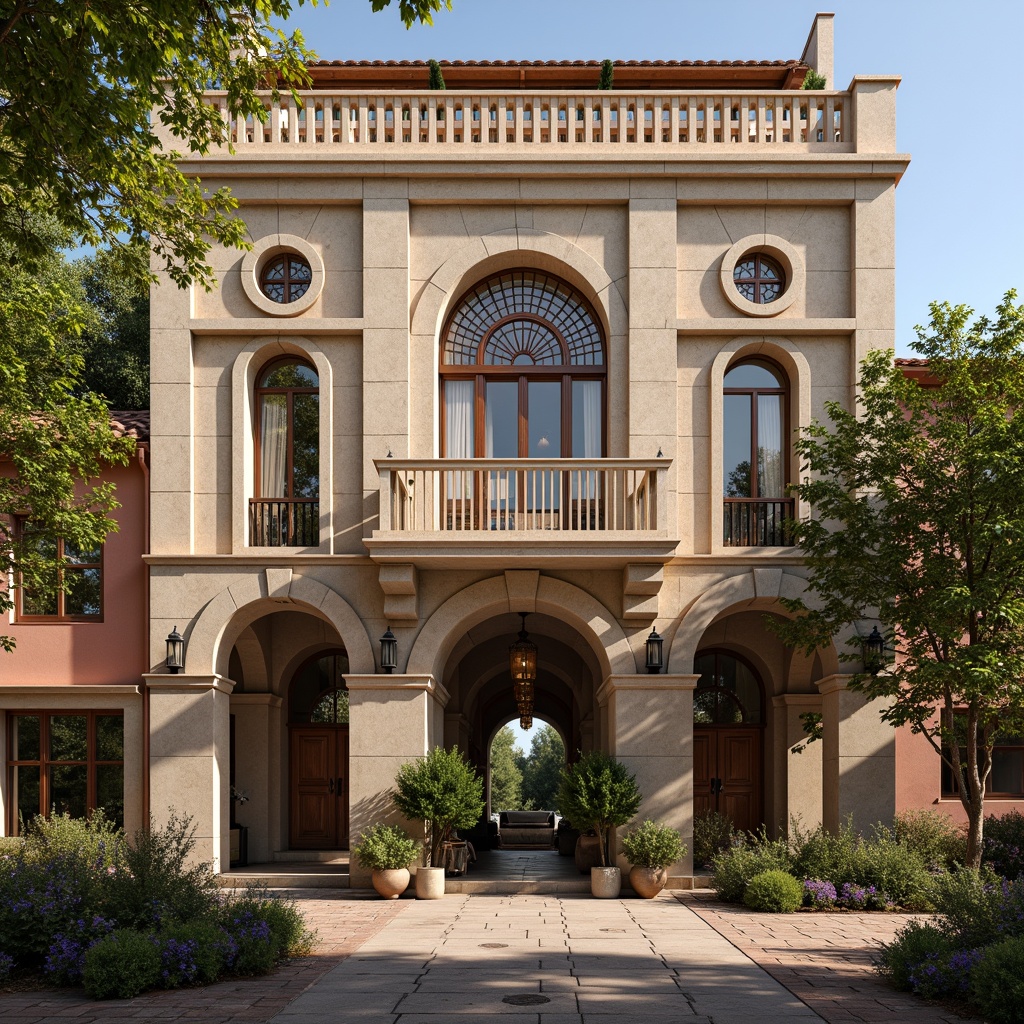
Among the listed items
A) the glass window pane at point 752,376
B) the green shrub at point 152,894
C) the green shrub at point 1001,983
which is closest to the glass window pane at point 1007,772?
the glass window pane at point 752,376

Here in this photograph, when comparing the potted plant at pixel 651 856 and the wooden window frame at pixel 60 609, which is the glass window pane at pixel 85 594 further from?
the potted plant at pixel 651 856

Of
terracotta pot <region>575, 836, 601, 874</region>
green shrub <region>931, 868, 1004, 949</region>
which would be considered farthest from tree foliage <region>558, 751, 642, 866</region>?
green shrub <region>931, 868, 1004, 949</region>

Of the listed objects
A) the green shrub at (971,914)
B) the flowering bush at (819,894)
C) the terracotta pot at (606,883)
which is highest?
the green shrub at (971,914)

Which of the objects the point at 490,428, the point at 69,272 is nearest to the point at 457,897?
the point at 490,428

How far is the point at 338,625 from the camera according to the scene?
17.6 meters

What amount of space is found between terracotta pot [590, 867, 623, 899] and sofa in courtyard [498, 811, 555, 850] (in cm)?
1474

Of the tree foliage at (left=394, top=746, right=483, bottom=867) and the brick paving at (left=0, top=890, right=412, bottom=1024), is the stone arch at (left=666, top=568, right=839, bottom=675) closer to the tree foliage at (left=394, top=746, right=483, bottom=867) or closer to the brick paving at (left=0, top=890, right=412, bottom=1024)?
the tree foliage at (left=394, top=746, right=483, bottom=867)

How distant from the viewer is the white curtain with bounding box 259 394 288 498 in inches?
725

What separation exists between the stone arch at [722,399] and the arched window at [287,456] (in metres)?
6.33

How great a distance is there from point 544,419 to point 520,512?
2216 mm

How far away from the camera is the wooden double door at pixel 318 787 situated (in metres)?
20.9

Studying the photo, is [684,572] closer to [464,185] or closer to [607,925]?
[607,925]

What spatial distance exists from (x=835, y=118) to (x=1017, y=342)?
5.81 meters

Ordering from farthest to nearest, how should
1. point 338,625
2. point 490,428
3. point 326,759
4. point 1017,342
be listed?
point 326,759
point 490,428
point 338,625
point 1017,342
